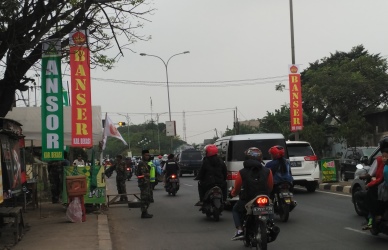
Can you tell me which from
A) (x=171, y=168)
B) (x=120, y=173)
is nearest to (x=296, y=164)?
(x=171, y=168)

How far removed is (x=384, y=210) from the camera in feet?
27.5

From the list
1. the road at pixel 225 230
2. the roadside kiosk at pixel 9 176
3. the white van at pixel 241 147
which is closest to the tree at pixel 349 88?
the road at pixel 225 230

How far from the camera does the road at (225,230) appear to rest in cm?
877

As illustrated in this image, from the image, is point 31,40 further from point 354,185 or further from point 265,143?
point 354,185

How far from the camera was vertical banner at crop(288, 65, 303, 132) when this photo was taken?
1030 inches

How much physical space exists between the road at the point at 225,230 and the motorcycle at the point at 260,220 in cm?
101

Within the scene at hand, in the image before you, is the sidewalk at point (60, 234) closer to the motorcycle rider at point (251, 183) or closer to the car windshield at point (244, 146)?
the motorcycle rider at point (251, 183)

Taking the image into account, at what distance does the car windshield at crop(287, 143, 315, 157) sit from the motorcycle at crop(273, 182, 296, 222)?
24.2 ft

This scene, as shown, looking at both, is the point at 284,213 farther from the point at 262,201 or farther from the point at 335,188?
the point at 335,188

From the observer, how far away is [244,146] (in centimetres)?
1392

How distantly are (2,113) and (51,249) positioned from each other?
4.64m

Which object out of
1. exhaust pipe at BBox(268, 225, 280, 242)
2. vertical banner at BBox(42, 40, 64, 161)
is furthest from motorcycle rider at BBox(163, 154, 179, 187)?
exhaust pipe at BBox(268, 225, 280, 242)

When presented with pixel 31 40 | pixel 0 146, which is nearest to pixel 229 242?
pixel 0 146

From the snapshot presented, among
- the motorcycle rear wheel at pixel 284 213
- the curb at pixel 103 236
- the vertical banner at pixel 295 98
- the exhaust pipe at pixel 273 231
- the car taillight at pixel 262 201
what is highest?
the vertical banner at pixel 295 98
